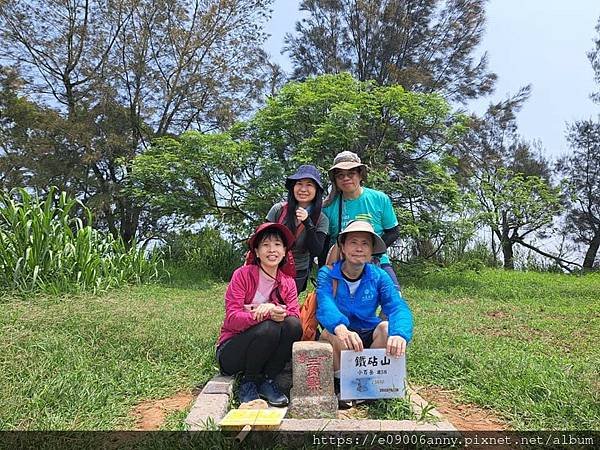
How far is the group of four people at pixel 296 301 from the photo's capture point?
2631 millimetres

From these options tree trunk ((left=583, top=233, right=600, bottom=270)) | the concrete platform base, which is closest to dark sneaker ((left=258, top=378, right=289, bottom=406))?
the concrete platform base

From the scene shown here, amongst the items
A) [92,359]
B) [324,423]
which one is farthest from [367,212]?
[92,359]

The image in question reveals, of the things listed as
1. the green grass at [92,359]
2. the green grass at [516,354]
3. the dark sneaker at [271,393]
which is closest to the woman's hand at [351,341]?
the dark sneaker at [271,393]

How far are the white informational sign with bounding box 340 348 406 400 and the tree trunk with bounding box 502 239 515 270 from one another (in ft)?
41.6

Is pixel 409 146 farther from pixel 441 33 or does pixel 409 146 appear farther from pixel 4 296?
pixel 4 296

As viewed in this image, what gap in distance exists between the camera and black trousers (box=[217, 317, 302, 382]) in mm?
2646

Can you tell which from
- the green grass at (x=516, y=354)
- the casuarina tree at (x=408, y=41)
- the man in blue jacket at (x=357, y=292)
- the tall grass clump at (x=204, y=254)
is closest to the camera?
the green grass at (x=516, y=354)

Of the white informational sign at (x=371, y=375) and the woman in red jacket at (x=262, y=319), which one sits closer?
the white informational sign at (x=371, y=375)

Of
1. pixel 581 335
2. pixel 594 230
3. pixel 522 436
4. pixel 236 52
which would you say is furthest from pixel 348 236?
pixel 594 230

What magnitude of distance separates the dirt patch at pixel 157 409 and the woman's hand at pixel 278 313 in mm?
666

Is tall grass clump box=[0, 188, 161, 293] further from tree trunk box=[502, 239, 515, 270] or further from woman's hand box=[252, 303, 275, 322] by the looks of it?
tree trunk box=[502, 239, 515, 270]

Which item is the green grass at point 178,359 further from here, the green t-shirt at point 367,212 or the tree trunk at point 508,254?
the tree trunk at point 508,254

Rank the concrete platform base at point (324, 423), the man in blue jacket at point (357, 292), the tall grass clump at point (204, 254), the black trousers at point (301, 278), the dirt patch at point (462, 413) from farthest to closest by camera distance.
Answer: the tall grass clump at point (204, 254)
the black trousers at point (301, 278)
the man in blue jacket at point (357, 292)
the dirt patch at point (462, 413)
the concrete platform base at point (324, 423)

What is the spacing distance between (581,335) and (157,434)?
3874 mm
